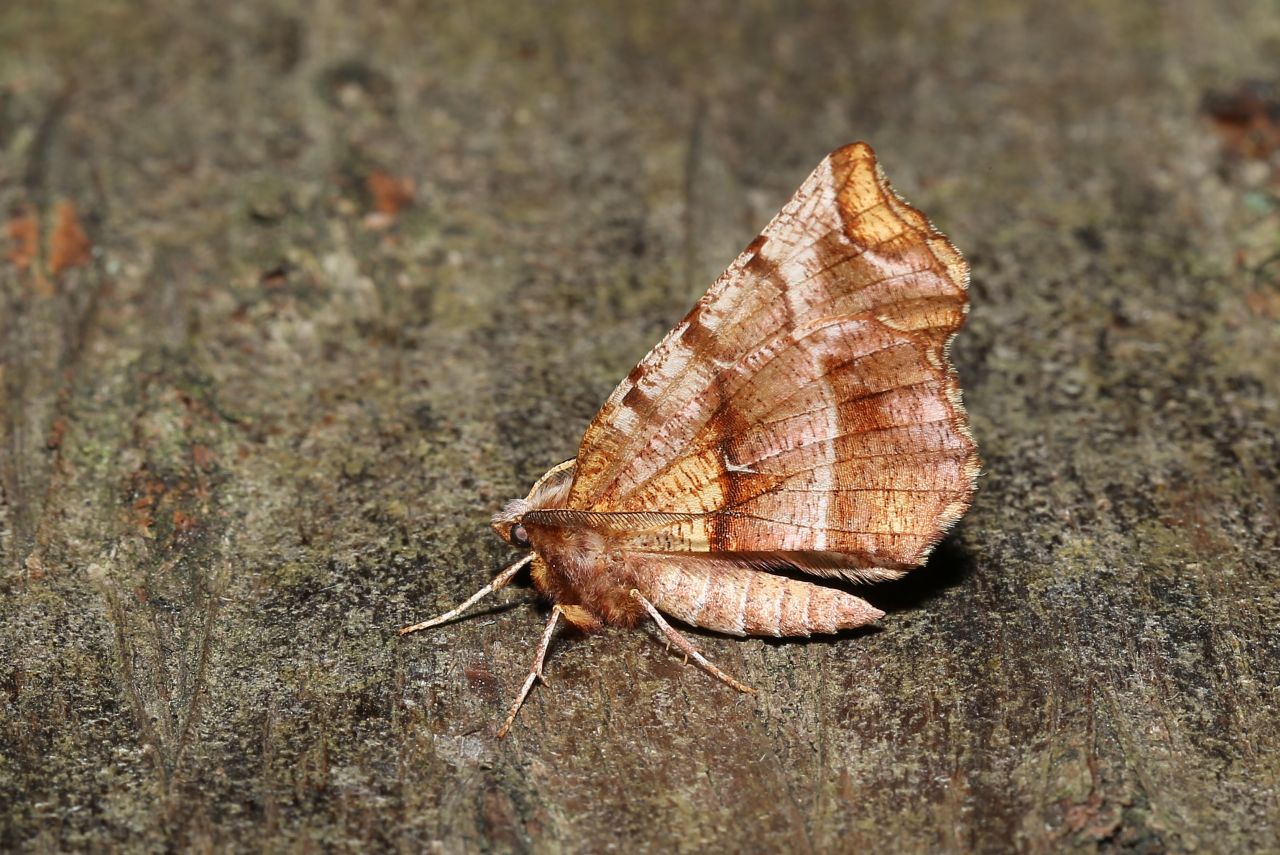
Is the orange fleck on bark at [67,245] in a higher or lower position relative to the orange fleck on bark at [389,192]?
lower

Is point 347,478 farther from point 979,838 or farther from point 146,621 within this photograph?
point 979,838

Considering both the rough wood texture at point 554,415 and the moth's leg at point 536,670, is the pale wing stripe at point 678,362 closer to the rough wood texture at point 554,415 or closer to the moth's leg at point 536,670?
the moth's leg at point 536,670

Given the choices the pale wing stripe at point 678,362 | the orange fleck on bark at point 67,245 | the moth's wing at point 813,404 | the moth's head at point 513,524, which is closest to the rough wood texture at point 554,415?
the orange fleck on bark at point 67,245

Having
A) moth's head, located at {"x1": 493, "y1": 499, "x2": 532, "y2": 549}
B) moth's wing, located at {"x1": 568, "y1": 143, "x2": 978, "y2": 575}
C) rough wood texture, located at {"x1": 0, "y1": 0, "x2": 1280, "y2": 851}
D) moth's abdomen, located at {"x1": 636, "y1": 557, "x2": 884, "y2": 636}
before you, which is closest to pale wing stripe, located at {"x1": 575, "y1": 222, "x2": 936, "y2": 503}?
moth's wing, located at {"x1": 568, "y1": 143, "x2": 978, "y2": 575}

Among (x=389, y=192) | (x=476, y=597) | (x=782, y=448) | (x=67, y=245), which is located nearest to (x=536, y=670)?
(x=476, y=597)

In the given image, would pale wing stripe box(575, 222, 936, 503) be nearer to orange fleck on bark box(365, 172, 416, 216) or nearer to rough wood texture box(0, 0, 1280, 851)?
rough wood texture box(0, 0, 1280, 851)

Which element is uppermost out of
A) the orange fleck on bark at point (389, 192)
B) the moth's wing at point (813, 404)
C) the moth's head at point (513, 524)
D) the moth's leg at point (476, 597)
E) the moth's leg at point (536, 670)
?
the orange fleck on bark at point (389, 192)
